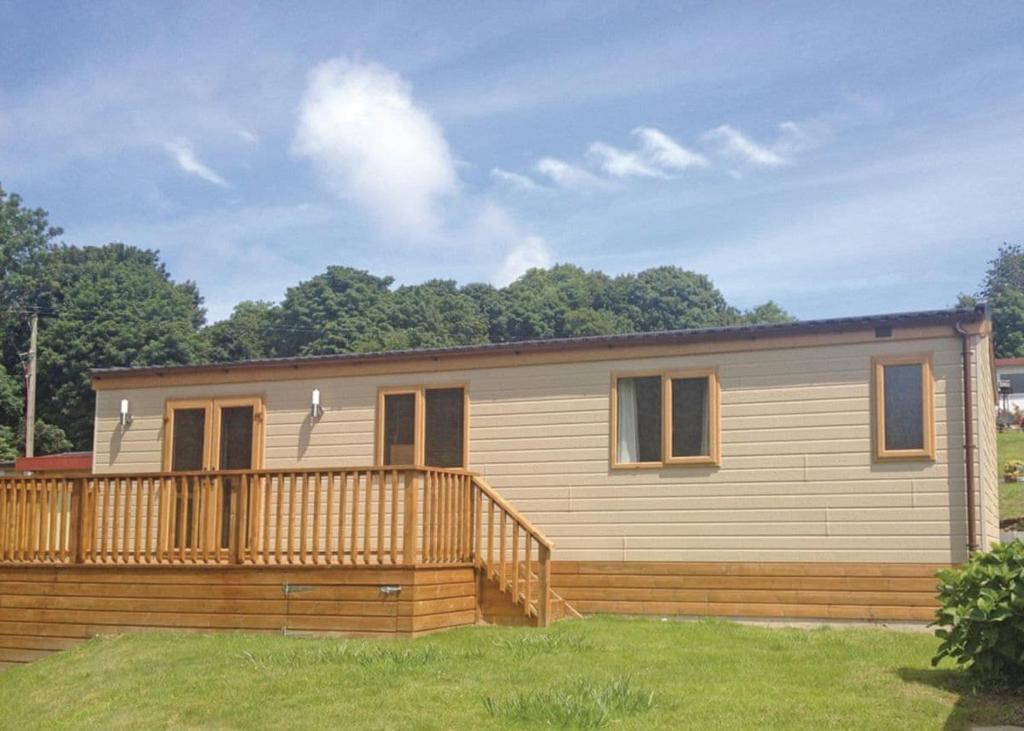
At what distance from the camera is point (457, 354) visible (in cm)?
1427

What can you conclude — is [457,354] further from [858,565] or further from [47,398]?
[47,398]

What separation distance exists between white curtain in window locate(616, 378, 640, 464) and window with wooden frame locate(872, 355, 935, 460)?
8.58 feet

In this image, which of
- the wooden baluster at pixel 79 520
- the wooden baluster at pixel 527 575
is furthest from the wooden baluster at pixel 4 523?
the wooden baluster at pixel 527 575

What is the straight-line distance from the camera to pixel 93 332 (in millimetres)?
45969

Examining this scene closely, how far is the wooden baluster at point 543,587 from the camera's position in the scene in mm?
12273

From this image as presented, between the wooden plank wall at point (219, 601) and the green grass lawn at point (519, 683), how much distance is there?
1.39 feet

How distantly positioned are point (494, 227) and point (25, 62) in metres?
26.8

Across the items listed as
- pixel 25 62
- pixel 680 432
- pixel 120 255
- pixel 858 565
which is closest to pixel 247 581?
pixel 680 432

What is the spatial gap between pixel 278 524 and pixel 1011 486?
74.6ft

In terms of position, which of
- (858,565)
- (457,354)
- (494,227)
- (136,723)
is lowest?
(136,723)

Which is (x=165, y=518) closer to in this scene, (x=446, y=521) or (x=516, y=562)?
(x=446, y=521)

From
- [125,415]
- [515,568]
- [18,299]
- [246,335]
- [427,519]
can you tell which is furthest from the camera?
[246,335]

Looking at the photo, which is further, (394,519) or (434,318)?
(434,318)

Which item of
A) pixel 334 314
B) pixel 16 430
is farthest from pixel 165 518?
pixel 334 314
